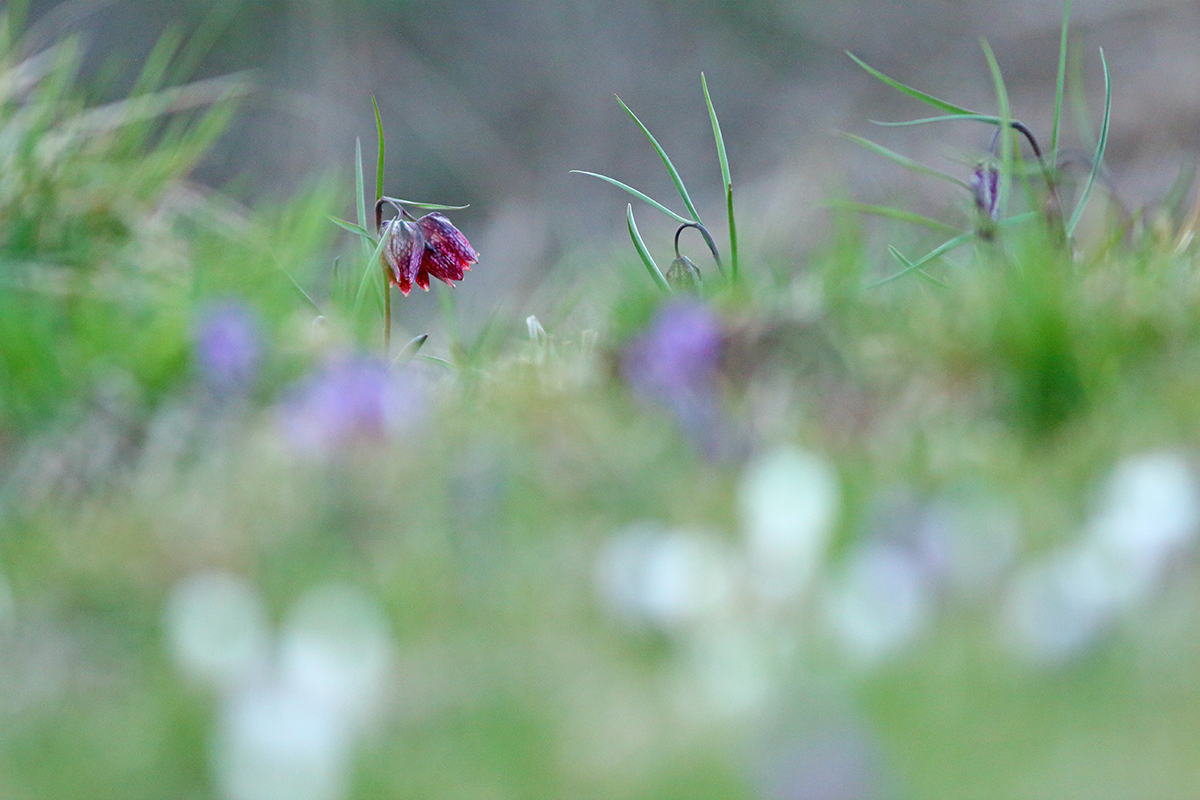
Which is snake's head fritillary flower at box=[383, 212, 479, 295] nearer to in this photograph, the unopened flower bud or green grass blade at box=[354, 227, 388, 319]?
green grass blade at box=[354, 227, 388, 319]

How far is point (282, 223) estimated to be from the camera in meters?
1.39

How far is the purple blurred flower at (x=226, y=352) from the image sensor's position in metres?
0.81

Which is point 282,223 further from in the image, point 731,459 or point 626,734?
point 626,734

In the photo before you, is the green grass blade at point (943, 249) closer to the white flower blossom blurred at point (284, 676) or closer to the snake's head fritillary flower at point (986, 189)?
the snake's head fritillary flower at point (986, 189)

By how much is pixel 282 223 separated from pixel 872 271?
734 millimetres

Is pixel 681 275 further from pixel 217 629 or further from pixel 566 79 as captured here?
pixel 566 79

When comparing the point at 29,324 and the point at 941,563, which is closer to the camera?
the point at 941,563

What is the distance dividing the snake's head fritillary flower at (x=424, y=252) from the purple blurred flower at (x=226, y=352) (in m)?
0.26

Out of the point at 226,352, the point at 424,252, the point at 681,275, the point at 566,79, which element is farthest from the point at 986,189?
the point at 566,79

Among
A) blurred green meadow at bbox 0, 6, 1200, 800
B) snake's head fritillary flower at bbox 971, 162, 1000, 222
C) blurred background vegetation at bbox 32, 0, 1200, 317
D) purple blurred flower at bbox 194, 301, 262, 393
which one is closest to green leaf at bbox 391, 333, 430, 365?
blurred green meadow at bbox 0, 6, 1200, 800

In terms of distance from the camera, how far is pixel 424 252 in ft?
3.65

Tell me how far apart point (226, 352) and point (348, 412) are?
136 mm

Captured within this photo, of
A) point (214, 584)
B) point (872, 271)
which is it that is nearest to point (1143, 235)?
point (872, 271)

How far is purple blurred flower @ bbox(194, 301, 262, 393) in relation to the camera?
32.1 inches
